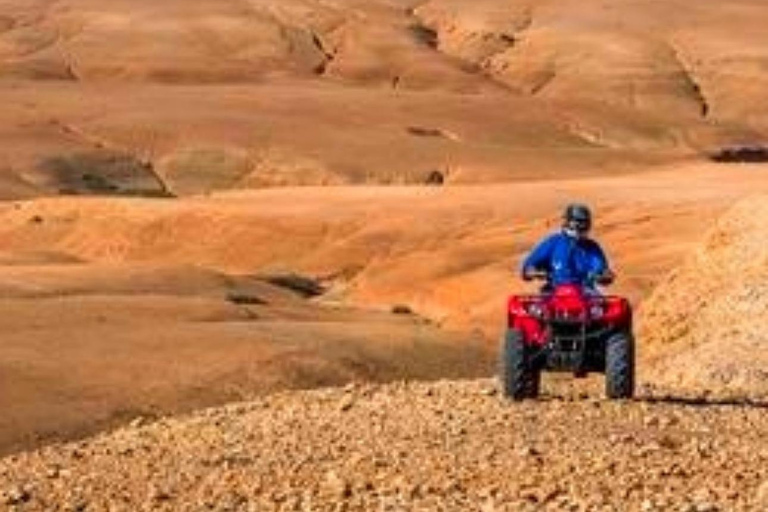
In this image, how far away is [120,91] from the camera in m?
107

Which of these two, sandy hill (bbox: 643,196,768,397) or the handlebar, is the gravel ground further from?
sandy hill (bbox: 643,196,768,397)

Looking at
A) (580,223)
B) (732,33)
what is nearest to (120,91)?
(732,33)

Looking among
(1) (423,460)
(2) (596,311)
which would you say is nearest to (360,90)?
(2) (596,311)

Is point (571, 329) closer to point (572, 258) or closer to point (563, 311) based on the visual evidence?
point (563, 311)

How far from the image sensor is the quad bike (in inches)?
585

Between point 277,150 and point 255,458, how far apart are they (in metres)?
72.9

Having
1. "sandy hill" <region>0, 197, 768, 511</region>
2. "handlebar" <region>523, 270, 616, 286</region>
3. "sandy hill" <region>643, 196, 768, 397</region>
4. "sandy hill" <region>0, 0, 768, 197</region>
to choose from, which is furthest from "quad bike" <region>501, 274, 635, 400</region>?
"sandy hill" <region>0, 0, 768, 197</region>

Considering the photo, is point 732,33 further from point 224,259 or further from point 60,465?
point 60,465

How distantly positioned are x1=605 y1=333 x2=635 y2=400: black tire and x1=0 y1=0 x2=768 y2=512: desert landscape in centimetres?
27

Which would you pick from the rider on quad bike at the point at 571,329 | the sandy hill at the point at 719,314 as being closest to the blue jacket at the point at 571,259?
the rider on quad bike at the point at 571,329

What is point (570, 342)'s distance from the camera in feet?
49.0

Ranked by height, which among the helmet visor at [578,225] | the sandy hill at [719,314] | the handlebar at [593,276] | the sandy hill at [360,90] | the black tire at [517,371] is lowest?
the sandy hill at [360,90]

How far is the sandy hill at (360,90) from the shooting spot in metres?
82.8

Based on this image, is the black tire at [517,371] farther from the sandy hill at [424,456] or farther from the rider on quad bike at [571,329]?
the sandy hill at [424,456]
